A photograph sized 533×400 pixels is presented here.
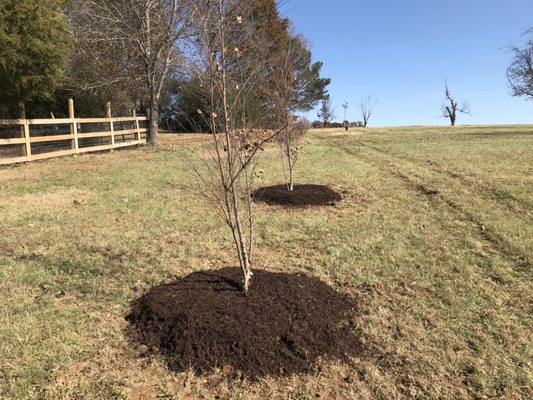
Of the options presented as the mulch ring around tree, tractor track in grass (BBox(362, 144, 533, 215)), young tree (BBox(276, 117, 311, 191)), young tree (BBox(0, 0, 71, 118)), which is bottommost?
the mulch ring around tree

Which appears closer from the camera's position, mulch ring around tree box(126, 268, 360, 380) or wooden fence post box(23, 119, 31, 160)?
mulch ring around tree box(126, 268, 360, 380)

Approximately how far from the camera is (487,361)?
10.2ft

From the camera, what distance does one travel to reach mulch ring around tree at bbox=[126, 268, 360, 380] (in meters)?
3.06

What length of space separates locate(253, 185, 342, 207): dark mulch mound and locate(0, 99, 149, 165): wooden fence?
8117mm

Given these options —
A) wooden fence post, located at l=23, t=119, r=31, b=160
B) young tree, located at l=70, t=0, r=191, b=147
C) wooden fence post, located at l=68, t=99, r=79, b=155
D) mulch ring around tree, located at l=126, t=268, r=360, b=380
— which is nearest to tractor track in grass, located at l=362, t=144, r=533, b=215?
mulch ring around tree, located at l=126, t=268, r=360, b=380

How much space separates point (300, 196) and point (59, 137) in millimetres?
9622

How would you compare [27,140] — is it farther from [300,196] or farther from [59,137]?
[300,196]

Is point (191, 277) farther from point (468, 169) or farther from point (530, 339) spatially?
point (468, 169)

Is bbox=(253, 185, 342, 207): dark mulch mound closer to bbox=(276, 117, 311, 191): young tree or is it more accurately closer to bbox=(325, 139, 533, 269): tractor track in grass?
bbox=(276, 117, 311, 191): young tree

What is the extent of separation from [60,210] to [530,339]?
663 cm

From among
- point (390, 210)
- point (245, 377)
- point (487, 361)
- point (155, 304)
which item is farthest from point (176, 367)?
point (390, 210)

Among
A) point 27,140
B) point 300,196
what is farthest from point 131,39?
point 300,196

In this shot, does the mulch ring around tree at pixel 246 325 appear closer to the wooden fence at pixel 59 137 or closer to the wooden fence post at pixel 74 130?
the wooden fence at pixel 59 137

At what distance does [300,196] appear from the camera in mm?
7879
